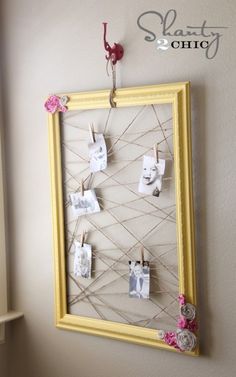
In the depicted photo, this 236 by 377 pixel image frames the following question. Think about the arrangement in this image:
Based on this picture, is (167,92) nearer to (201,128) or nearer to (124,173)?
(201,128)

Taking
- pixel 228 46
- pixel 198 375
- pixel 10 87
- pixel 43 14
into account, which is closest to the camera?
pixel 228 46

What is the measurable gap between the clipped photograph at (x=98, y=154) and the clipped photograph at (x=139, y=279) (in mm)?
352

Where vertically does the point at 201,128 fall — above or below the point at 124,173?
above

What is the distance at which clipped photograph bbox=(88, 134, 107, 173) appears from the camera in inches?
62.8

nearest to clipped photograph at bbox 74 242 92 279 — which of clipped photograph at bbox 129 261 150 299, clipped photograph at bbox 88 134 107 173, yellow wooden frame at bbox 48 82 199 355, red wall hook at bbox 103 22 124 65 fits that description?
yellow wooden frame at bbox 48 82 199 355

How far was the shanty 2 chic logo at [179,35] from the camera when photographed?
137 cm

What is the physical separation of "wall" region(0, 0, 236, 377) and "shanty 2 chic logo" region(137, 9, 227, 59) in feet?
0.07

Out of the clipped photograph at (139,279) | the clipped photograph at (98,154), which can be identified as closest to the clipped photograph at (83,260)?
the clipped photograph at (139,279)

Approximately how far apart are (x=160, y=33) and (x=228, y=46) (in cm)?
23

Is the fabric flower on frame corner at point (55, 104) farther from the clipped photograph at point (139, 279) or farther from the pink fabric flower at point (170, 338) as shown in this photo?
the pink fabric flower at point (170, 338)

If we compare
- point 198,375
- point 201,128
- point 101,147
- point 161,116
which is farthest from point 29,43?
point 198,375

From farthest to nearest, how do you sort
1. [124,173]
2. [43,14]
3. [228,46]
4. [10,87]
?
[10,87] → [43,14] → [124,173] → [228,46]

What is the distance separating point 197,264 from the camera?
1.43 meters

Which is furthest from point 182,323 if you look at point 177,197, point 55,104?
point 55,104
